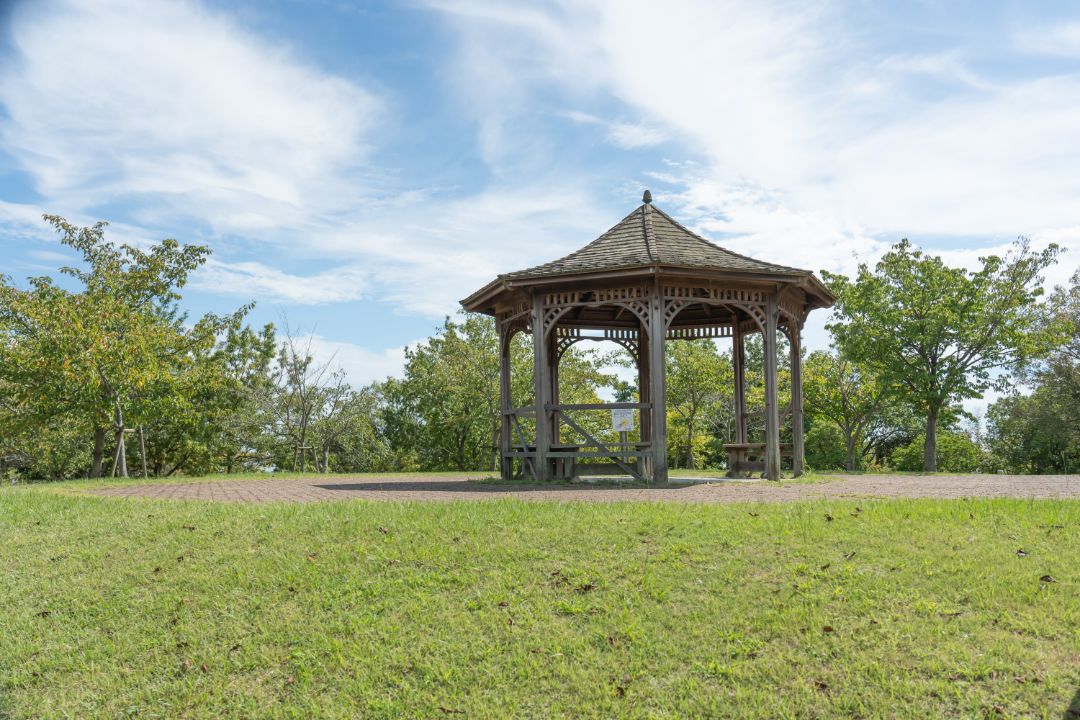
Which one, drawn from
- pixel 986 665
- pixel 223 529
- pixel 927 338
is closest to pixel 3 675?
pixel 223 529

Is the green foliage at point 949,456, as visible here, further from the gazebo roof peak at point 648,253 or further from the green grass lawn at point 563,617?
the green grass lawn at point 563,617

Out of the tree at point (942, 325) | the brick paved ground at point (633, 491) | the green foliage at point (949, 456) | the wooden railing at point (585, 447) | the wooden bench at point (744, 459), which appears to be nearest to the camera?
the brick paved ground at point (633, 491)

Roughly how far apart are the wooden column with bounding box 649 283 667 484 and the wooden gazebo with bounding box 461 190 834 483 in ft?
0.05

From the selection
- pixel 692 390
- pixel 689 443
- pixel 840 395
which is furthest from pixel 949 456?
pixel 692 390

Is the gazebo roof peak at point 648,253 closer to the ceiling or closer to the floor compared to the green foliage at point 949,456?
closer to the ceiling

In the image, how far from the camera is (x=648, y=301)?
521 inches

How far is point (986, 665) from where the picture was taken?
5312mm

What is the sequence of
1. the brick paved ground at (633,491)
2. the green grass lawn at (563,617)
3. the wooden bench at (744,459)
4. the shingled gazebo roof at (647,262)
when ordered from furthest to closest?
the wooden bench at (744,459) → the shingled gazebo roof at (647,262) → the brick paved ground at (633,491) → the green grass lawn at (563,617)

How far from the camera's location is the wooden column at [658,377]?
42.9 ft

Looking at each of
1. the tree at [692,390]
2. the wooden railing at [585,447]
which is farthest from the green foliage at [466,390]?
the wooden railing at [585,447]

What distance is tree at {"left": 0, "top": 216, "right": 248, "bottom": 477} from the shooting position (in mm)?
17250

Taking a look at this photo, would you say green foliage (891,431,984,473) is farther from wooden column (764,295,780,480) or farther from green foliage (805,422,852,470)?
wooden column (764,295,780,480)

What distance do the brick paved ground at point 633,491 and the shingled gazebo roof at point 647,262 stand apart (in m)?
3.27

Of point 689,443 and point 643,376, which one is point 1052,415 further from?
point 643,376
